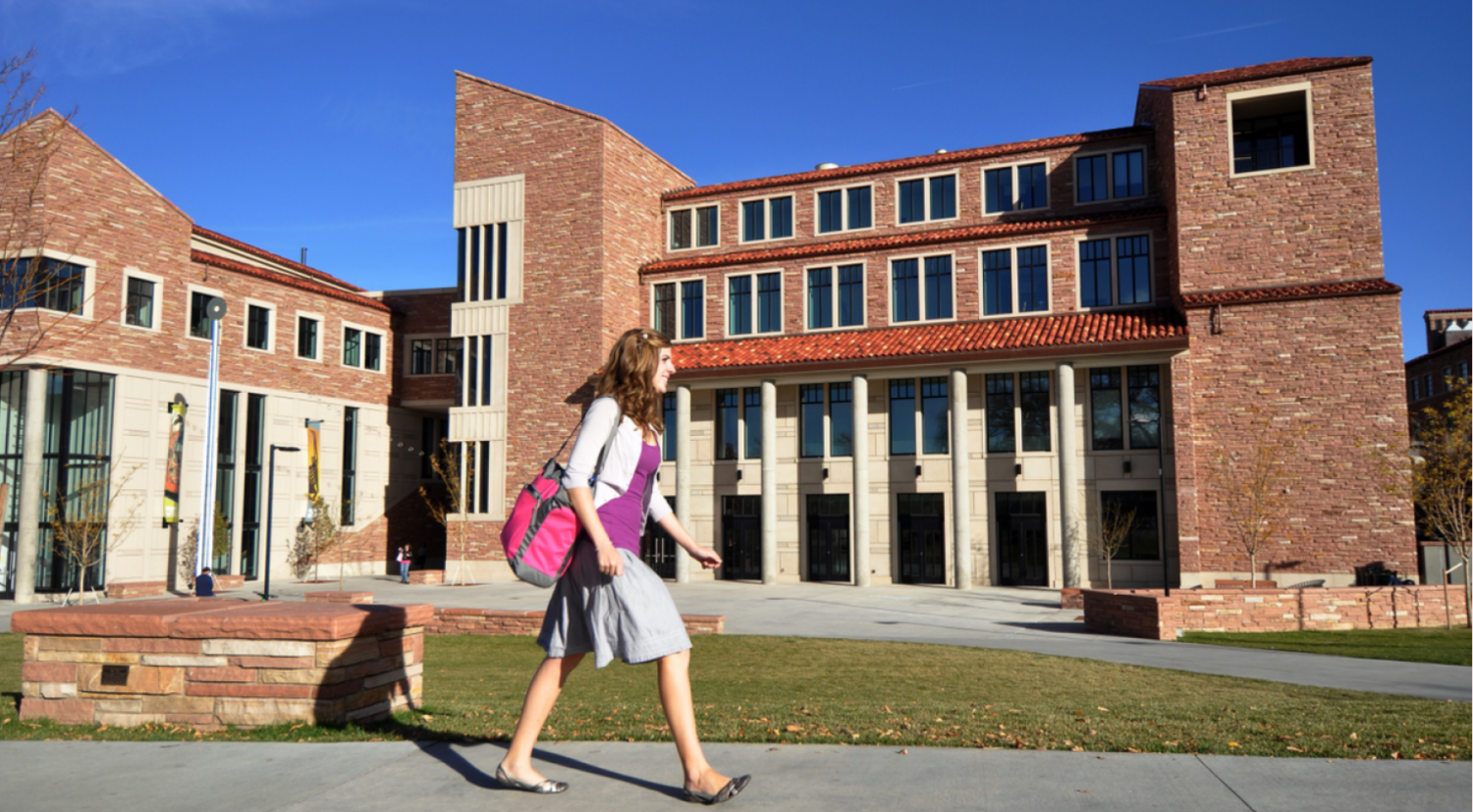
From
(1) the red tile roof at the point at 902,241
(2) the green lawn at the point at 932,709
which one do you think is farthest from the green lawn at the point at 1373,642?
(1) the red tile roof at the point at 902,241

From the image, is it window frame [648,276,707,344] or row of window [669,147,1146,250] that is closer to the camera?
row of window [669,147,1146,250]

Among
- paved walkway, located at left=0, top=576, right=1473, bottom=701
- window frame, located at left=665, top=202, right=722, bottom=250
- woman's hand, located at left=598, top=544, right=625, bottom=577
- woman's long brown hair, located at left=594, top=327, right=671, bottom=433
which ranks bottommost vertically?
paved walkway, located at left=0, top=576, right=1473, bottom=701

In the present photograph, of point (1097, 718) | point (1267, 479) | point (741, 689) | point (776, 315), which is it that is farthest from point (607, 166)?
point (1097, 718)

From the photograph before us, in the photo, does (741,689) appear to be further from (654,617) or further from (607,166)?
(607,166)

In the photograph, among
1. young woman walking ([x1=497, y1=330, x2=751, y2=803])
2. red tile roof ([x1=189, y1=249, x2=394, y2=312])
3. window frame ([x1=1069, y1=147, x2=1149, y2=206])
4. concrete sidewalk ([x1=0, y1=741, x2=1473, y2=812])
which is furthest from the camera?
red tile roof ([x1=189, y1=249, x2=394, y2=312])

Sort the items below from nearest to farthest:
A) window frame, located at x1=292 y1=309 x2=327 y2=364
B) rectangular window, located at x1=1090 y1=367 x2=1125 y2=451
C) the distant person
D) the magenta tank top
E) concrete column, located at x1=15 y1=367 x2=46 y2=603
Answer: the magenta tank top
the distant person
concrete column, located at x1=15 y1=367 x2=46 y2=603
rectangular window, located at x1=1090 y1=367 x2=1125 y2=451
window frame, located at x1=292 y1=309 x2=327 y2=364

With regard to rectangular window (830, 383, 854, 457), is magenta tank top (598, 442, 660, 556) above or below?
below

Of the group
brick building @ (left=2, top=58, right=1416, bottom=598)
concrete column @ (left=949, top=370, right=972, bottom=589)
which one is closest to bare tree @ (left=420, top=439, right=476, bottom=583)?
brick building @ (left=2, top=58, right=1416, bottom=598)

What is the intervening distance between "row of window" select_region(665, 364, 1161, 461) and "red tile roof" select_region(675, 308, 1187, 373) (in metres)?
1.51

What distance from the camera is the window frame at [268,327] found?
3706 centimetres

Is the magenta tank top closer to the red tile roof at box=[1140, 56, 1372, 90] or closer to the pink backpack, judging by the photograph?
the pink backpack

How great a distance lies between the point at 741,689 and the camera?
9875mm

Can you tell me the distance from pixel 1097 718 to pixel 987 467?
26.6 m

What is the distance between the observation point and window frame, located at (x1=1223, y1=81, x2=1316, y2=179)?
29438mm
